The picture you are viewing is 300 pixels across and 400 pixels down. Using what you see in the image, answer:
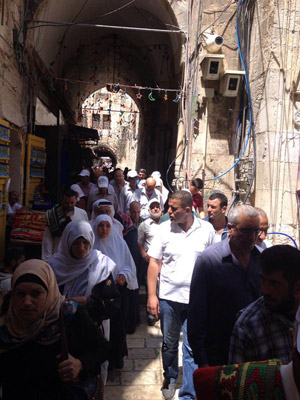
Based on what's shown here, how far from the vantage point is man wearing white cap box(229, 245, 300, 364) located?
1.48 meters

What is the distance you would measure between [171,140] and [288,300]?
10177mm

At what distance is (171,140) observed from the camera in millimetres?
11406

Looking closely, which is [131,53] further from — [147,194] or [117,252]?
[117,252]

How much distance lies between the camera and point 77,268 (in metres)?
2.63

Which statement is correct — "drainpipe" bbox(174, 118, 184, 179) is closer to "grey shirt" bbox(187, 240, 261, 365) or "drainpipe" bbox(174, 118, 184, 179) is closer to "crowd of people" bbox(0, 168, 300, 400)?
"crowd of people" bbox(0, 168, 300, 400)

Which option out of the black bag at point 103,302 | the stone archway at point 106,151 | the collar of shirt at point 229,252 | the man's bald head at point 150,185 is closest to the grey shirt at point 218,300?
the collar of shirt at point 229,252

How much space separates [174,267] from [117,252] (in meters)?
0.66

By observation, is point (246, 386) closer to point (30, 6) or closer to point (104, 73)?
point (30, 6)

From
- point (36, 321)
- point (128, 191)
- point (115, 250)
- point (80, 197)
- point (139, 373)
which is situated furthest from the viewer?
point (128, 191)

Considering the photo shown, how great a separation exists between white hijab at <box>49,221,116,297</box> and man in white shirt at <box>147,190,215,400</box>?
546mm

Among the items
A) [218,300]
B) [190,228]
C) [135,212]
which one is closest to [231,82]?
[135,212]

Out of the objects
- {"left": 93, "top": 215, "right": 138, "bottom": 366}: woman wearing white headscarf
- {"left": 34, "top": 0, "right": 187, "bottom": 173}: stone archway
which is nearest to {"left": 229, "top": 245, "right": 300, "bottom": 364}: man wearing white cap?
{"left": 93, "top": 215, "right": 138, "bottom": 366}: woman wearing white headscarf

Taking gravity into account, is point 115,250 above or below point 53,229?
below

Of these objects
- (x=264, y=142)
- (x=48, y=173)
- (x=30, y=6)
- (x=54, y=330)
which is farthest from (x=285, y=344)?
(x=48, y=173)
